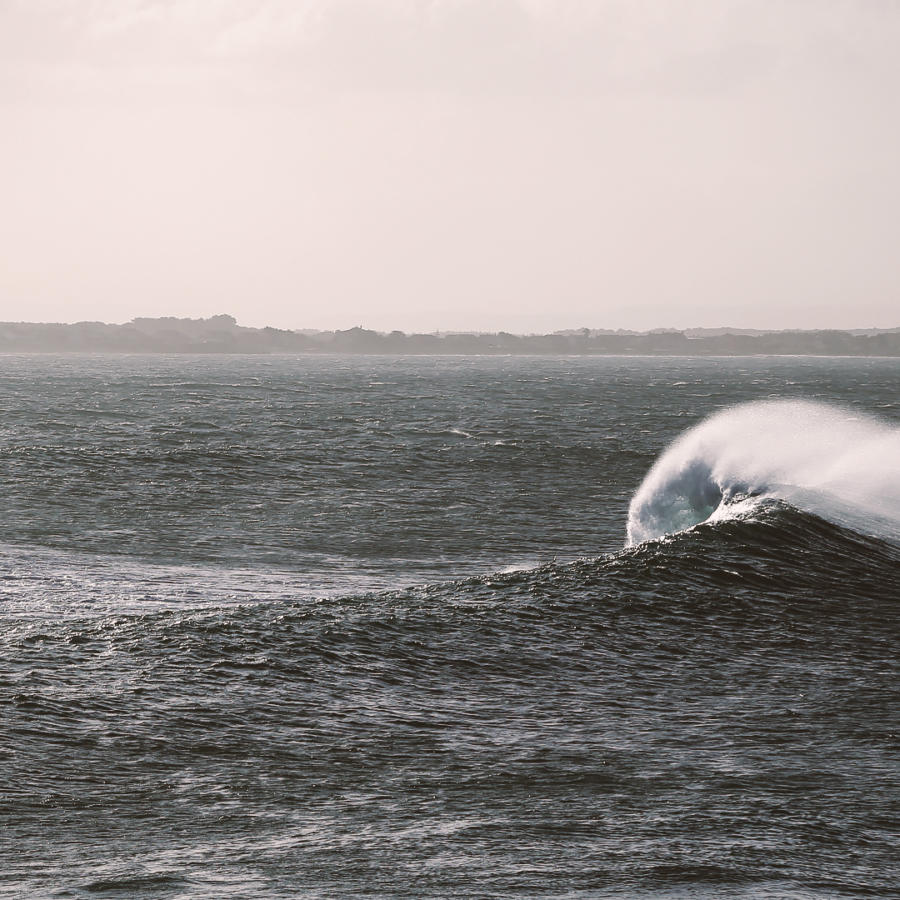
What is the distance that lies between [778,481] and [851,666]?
38.2 ft

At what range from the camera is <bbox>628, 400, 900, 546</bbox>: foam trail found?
23.6 meters

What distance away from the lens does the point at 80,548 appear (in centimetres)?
2530

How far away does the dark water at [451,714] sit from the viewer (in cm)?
840

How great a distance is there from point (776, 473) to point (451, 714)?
15.7 m

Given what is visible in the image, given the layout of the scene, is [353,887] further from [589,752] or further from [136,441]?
[136,441]

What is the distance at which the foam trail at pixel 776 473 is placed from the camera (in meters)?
23.6

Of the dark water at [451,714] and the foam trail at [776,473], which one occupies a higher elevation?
the foam trail at [776,473]

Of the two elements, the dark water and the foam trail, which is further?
the foam trail

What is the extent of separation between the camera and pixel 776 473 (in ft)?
85.3

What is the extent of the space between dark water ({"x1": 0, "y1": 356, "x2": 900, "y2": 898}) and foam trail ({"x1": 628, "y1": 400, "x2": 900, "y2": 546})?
986mm

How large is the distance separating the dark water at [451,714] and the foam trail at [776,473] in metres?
0.99

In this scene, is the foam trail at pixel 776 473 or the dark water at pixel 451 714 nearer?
the dark water at pixel 451 714

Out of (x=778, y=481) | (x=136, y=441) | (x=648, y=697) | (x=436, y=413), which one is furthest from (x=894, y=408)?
(x=648, y=697)

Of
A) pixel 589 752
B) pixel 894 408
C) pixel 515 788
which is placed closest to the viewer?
pixel 515 788
